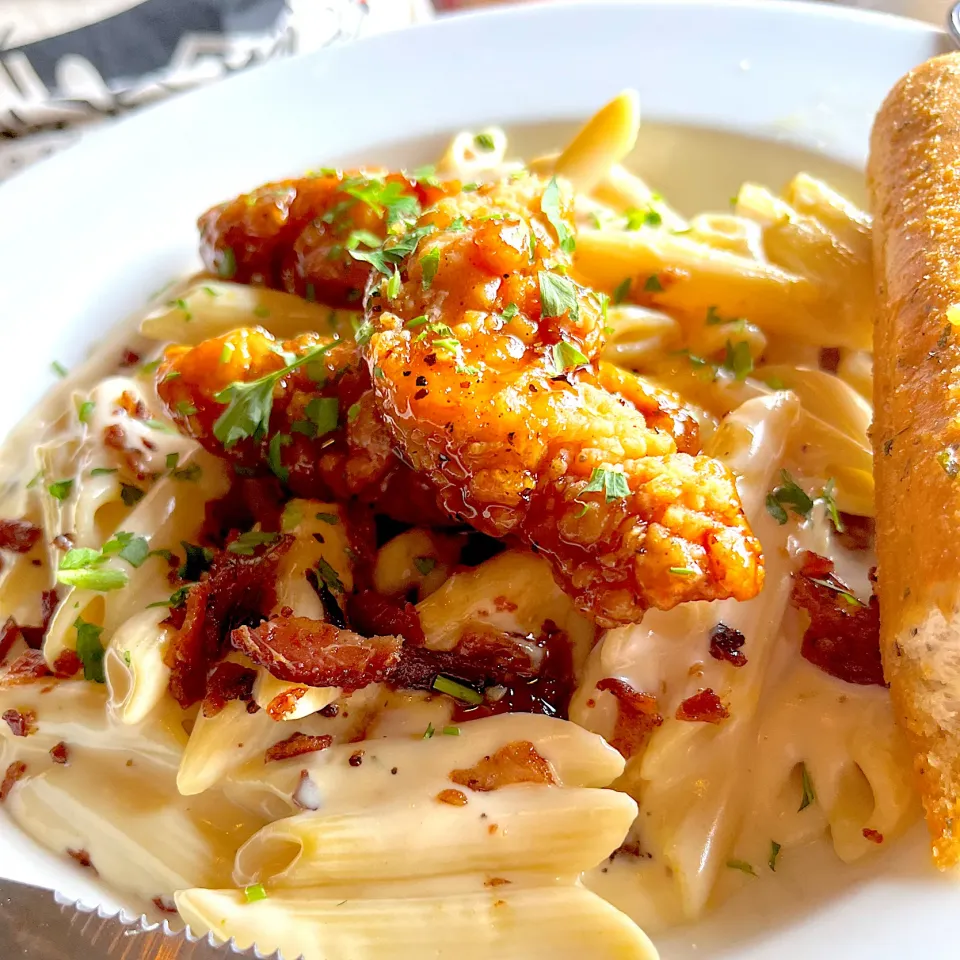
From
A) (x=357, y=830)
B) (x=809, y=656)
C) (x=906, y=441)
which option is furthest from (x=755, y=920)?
(x=906, y=441)

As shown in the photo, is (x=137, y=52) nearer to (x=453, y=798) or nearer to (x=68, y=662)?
(x=68, y=662)

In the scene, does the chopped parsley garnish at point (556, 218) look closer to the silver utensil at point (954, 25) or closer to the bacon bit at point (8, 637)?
the bacon bit at point (8, 637)

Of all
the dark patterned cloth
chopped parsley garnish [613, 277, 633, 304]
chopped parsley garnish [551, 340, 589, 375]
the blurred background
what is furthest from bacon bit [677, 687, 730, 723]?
the dark patterned cloth

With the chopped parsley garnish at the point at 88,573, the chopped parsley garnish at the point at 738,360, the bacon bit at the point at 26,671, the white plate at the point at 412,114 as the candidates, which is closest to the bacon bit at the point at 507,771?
the chopped parsley garnish at the point at 88,573

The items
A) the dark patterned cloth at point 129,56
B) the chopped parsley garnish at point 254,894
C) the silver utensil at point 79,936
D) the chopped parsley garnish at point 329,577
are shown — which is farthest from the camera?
the dark patterned cloth at point 129,56

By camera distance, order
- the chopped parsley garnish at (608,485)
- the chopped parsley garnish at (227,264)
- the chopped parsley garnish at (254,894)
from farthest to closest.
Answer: the chopped parsley garnish at (227,264), the chopped parsley garnish at (254,894), the chopped parsley garnish at (608,485)

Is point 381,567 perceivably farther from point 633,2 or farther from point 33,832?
point 633,2

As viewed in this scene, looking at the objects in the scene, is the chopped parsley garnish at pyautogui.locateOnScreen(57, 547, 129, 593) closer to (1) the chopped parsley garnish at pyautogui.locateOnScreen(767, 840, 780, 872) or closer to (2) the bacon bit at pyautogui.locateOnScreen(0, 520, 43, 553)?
(2) the bacon bit at pyautogui.locateOnScreen(0, 520, 43, 553)

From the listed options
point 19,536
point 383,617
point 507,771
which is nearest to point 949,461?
point 507,771
